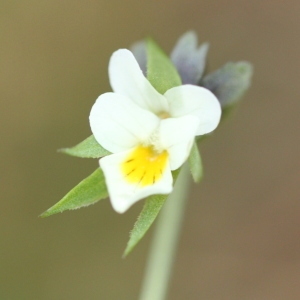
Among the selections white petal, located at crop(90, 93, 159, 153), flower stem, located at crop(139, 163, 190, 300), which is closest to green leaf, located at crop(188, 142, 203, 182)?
white petal, located at crop(90, 93, 159, 153)

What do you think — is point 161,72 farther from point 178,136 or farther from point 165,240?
point 165,240

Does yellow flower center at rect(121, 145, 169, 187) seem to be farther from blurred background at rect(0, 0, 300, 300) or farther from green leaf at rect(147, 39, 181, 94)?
blurred background at rect(0, 0, 300, 300)

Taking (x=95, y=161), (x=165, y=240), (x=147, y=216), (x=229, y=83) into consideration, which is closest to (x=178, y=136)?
(x=147, y=216)

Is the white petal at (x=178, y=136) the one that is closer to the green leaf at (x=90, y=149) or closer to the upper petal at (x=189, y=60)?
the green leaf at (x=90, y=149)

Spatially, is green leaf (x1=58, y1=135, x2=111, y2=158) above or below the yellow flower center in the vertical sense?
above

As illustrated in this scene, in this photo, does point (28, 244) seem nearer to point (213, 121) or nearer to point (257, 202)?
point (257, 202)

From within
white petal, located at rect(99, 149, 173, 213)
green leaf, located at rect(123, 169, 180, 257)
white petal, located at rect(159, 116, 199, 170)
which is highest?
white petal, located at rect(159, 116, 199, 170)

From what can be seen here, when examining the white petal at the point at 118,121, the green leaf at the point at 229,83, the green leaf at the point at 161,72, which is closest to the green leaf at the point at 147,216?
the white petal at the point at 118,121
